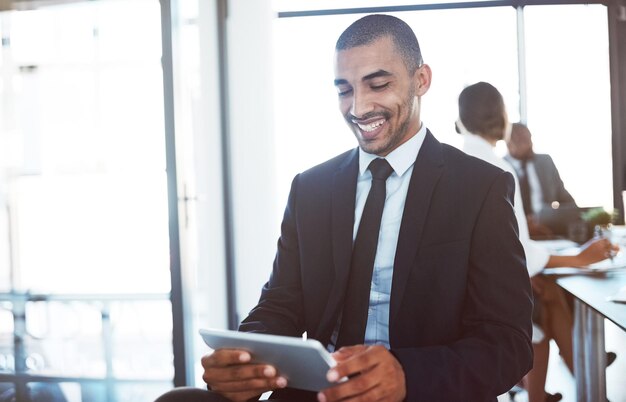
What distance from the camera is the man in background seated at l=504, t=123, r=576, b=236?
4789 millimetres

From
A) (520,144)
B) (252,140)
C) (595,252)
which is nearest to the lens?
(595,252)

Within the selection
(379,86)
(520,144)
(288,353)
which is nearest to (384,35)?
(379,86)

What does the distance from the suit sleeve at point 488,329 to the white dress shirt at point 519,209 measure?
38.8 inches

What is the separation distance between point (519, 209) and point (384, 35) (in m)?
1.41

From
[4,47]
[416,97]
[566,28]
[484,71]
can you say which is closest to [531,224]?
[484,71]

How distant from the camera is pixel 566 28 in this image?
5.23 meters

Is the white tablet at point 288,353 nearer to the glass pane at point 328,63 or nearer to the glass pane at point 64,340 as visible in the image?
the glass pane at point 64,340

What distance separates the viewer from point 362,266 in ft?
4.69

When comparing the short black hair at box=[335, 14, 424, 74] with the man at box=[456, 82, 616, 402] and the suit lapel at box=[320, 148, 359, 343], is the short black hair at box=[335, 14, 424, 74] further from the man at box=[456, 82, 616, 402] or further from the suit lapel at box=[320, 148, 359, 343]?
the man at box=[456, 82, 616, 402]

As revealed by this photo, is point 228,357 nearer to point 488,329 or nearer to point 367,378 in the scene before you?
point 367,378

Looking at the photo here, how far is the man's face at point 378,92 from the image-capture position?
1.42 meters

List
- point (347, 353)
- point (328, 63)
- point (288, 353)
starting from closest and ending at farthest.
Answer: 1. point (288, 353)
2. point (347, 353)
3. point (328, 63)

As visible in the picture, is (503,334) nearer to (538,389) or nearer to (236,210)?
(538,389)

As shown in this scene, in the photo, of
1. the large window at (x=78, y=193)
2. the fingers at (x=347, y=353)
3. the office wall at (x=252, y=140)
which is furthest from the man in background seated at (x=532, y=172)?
the fingers at (x=347, y=353)
